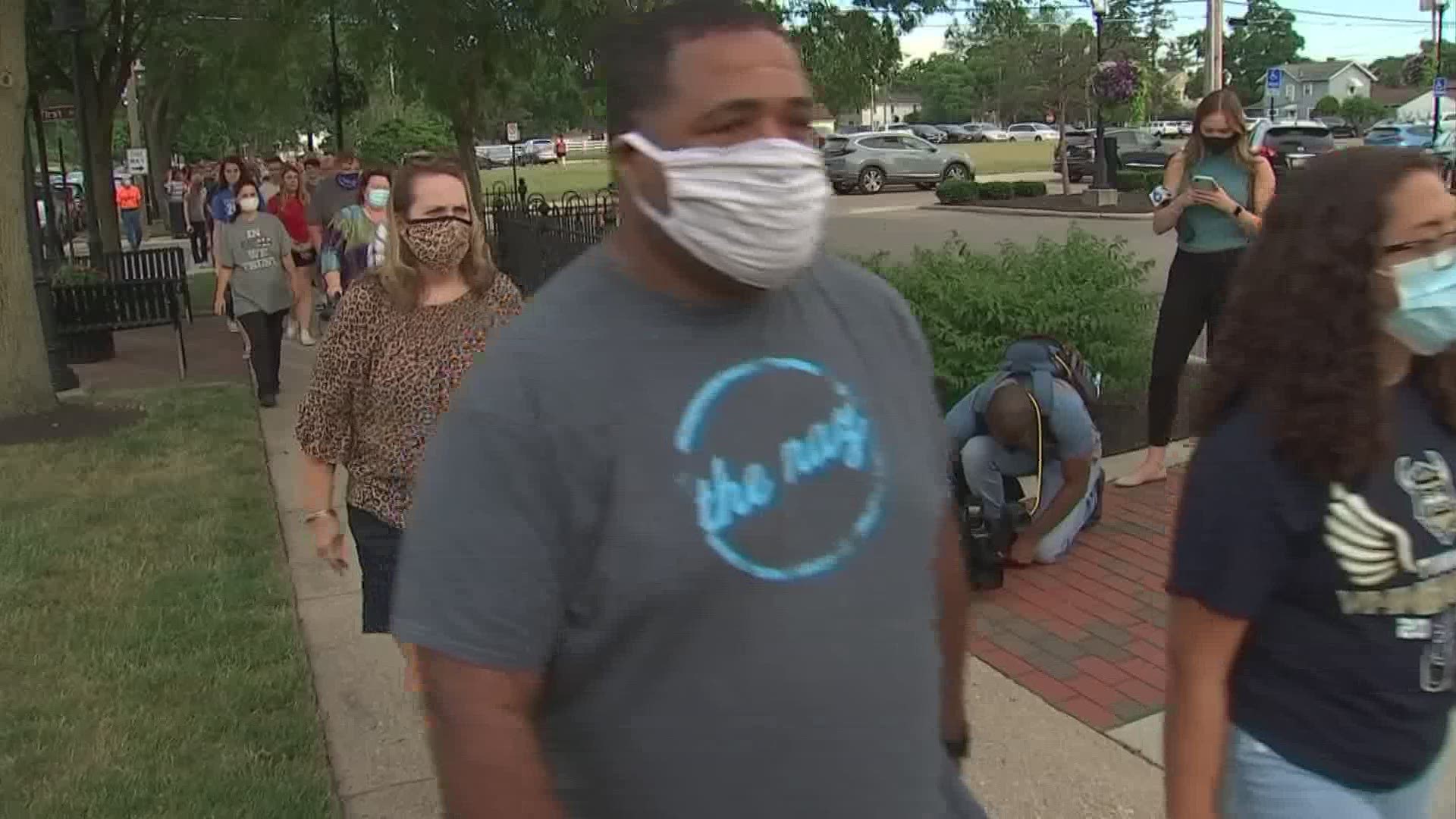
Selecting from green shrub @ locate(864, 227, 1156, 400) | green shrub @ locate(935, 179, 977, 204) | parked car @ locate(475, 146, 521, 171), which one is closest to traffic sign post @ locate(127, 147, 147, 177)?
green shrub @ locate(935, 179, 977, 204)

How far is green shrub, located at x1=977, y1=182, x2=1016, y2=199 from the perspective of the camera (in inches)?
1110

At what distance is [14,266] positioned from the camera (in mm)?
8797

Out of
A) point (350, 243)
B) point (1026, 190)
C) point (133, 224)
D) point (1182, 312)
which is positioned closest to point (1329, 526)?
point (1182, 312)

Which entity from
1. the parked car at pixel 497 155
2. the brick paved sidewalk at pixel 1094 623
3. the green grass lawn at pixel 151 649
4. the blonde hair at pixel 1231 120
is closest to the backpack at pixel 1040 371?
the brick paved sidewalk at pixel 1094 623

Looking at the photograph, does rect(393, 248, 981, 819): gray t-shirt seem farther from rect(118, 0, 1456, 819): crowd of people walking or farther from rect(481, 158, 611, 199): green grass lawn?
rect(481, 158, 611, 199): green grass lawn

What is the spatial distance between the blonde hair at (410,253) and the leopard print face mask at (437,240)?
0.03 m

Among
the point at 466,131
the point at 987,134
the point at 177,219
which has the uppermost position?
the point at 987,134

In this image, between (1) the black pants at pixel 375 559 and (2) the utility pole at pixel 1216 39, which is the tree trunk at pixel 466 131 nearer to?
(1) the black pants at pixel 375 559

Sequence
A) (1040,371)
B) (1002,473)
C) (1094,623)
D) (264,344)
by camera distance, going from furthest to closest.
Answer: (264,344) < (1002,473) < (1040,371) < (1094,623)

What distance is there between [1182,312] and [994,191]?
76.0 feet

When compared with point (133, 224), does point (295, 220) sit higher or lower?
higher

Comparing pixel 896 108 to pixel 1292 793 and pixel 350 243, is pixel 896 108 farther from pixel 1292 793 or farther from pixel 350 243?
pixel 1292 793

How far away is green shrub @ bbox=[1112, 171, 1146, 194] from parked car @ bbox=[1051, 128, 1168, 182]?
4.78 m

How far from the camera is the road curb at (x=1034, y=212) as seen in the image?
881 inches
